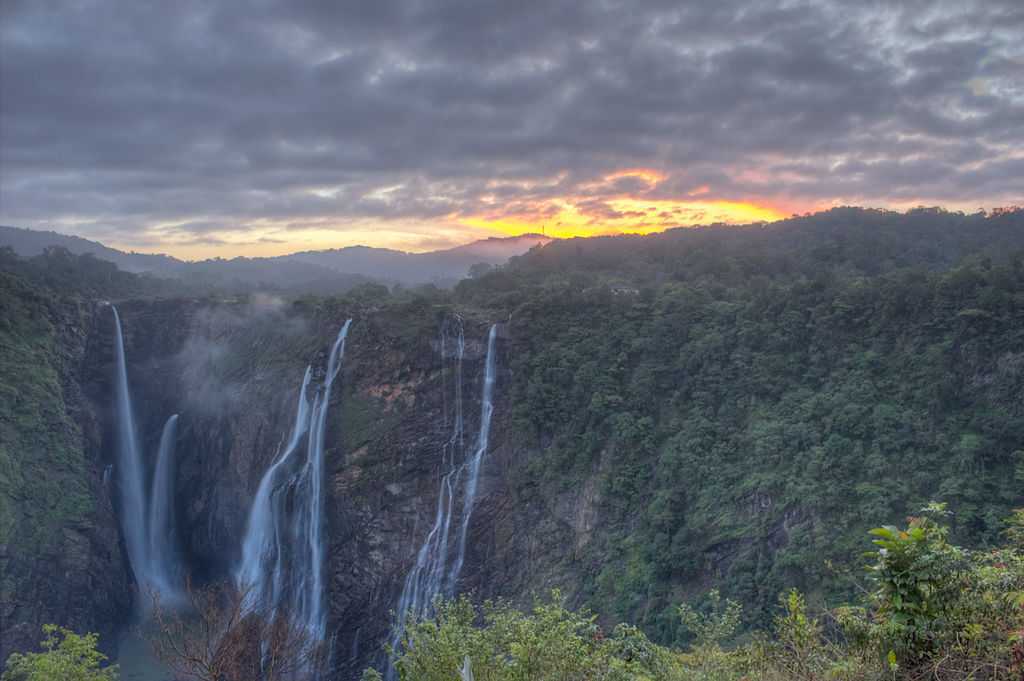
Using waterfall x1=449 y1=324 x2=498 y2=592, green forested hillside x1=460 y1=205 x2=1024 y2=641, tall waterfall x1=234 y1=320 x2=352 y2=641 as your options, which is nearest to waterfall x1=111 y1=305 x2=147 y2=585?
tall waterfall x1=234 y1=320 x2=352 y2=641

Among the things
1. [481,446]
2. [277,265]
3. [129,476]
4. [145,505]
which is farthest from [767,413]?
[277,265]

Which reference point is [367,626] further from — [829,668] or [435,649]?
[829,668]

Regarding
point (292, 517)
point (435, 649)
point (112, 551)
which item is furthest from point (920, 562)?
point (112, 551)

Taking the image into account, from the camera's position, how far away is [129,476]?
32656mm

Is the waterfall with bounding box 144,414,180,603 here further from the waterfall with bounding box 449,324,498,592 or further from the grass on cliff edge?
the waterfall with bounding box 449,324,498,592

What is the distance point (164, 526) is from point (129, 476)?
3.21 meters

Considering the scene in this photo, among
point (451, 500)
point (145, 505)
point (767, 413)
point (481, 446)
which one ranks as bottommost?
point (145, 505)

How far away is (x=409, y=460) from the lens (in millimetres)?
27297

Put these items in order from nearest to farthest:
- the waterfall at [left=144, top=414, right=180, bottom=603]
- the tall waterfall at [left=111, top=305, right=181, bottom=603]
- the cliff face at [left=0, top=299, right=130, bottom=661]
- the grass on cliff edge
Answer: the cliff face at [left=0, top=299, right=130, bottom=661] → the grass on cliff edge → the waterfall at [left=144, top=414, right=180, bottom=603] → the tall waterfall at [left=111, top=305, right=181, bottom=603]

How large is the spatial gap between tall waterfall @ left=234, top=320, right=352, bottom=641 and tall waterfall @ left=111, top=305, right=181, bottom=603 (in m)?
4.81

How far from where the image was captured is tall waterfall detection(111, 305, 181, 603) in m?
30.6

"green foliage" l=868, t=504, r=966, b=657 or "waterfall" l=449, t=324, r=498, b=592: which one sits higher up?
"green foliage" l=868, t=504, r=966, b=657

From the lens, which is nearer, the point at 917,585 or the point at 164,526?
the point at 917,585

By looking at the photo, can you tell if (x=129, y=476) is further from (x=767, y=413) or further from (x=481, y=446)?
(x=767, y=413)
